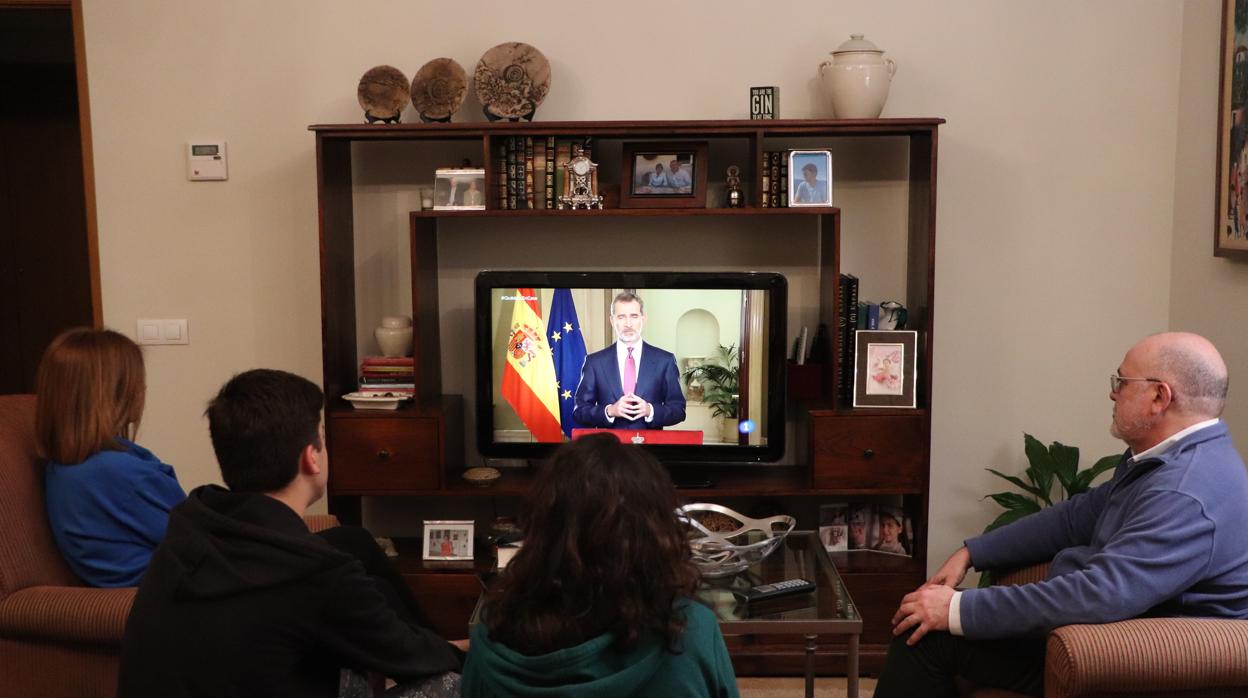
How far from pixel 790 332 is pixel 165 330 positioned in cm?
201

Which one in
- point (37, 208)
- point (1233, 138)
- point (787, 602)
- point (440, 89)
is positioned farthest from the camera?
point (37, 208)

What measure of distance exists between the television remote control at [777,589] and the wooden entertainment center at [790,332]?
0.80m

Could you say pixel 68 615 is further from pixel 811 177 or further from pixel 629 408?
pixel 811 177

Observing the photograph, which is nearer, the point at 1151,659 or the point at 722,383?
the point at 1151,659

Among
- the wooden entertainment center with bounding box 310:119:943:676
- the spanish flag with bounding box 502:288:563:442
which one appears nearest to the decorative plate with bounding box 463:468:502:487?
the wooden entertainment center with bounding box 310:119:943:676

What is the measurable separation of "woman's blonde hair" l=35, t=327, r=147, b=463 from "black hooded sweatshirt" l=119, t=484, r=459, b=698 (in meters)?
0.70

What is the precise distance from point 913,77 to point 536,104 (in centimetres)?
117

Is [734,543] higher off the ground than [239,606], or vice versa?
[239,606]

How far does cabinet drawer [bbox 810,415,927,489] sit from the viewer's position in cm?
323

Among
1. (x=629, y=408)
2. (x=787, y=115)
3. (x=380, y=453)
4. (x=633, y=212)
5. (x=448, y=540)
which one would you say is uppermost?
(x=787, y=115)

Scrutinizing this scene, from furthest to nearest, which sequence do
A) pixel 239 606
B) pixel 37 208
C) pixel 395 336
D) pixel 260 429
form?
1. pixel 37 208
2. pixel 395 336
3. pixel 260 429
4. pixel 239 606

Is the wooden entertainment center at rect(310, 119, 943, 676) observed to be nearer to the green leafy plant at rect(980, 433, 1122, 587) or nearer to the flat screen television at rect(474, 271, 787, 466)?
the flat screen television at rect(474, 271, 787, 466)

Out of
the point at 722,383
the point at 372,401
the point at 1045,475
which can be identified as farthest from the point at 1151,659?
the point at 372,401

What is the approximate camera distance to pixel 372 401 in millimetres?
3273
